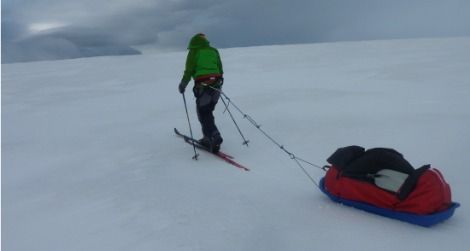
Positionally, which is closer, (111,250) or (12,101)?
(111,250)

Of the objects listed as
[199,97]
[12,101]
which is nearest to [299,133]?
[199,97]

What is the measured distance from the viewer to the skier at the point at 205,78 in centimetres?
640

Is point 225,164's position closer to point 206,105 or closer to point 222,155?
point 222,155

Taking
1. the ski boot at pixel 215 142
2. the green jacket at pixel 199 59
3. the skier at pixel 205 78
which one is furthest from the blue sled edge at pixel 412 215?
the green jacket at pixel 199 59

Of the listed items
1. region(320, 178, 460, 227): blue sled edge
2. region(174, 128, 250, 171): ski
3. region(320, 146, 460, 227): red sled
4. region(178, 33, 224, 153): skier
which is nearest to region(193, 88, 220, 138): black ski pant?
region(178, 33, 224, 153): skier

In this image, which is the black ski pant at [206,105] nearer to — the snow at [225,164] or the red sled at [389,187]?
the snow at [225,164]

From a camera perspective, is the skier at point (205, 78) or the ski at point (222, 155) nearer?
the ski at point (222, 155)

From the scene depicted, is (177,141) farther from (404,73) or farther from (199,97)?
(404,73)

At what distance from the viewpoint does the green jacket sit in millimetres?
6382

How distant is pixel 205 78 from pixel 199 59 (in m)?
0.30

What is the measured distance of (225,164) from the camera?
245 inches

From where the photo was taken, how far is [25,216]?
188 inches

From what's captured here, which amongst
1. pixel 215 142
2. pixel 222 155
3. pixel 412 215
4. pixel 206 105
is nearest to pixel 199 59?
pixel 206 105

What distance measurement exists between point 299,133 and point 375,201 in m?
3.33
